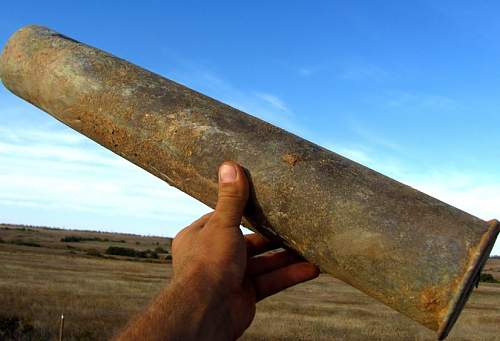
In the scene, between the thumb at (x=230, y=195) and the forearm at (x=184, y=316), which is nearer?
the forearm at (x=184, y=316)

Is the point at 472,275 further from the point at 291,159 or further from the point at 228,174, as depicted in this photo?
the point at 228,174

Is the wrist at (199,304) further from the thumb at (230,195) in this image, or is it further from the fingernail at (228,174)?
the fingernail at (228,174)

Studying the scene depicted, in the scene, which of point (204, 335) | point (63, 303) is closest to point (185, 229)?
point (204, 335)

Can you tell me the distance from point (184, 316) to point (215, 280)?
0.29m

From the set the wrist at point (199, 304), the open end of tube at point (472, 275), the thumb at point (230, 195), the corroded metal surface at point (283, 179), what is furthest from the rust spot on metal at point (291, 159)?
the open end of tube at point (472, 275)

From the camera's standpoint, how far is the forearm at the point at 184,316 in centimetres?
239

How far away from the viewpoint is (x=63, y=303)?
2472 cm

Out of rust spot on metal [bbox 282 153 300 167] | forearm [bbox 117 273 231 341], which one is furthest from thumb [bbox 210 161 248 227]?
forearm [bbox 117 273 231 341]

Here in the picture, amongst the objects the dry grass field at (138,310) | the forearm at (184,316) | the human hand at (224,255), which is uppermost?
Answer: the human hand at (224,255)

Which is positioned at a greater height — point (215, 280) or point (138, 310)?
point (215, 280)

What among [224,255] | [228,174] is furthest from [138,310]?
[228,174]

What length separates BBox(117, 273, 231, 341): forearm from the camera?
94.0 inches

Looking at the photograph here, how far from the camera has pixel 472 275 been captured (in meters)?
2.42

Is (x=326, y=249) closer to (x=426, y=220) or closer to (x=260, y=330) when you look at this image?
(x=426, y=220)
